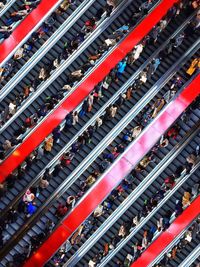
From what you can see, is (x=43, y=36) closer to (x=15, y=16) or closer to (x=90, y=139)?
(x=15, y=16)

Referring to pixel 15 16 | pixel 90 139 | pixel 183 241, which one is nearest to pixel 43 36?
pixel 15 16

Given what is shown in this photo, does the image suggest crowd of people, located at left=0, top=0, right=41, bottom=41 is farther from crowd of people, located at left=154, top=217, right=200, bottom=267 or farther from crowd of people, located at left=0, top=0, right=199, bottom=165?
crowd of people, located at left=154, top=217, right=200, bottom=267

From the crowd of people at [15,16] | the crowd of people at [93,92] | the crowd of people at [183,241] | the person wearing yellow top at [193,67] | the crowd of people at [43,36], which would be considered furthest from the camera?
the person wearing yellow top at [193,67]

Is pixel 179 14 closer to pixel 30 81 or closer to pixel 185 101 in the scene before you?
pixel 185 101

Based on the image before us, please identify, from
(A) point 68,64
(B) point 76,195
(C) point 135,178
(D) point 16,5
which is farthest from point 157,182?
(D) point 16,5

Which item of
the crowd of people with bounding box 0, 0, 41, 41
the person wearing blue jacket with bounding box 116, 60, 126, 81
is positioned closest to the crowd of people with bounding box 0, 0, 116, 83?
the crowd of people with bounding box 0, 0, 41, 41

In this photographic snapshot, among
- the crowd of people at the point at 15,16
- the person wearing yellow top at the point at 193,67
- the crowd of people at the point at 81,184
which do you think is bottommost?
the crowd of people at the point at 81,184

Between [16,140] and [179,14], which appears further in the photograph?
[179,14]

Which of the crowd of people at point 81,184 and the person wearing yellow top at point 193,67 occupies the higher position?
the person wearing yellow top at point 193,67

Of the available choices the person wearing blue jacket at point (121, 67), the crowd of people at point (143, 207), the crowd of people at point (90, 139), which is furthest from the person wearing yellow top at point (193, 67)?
the person wearing blue jacket at point (121, 67)

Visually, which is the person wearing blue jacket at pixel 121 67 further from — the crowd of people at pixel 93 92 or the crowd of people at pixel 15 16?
the crowd of people at pixel 15 16
